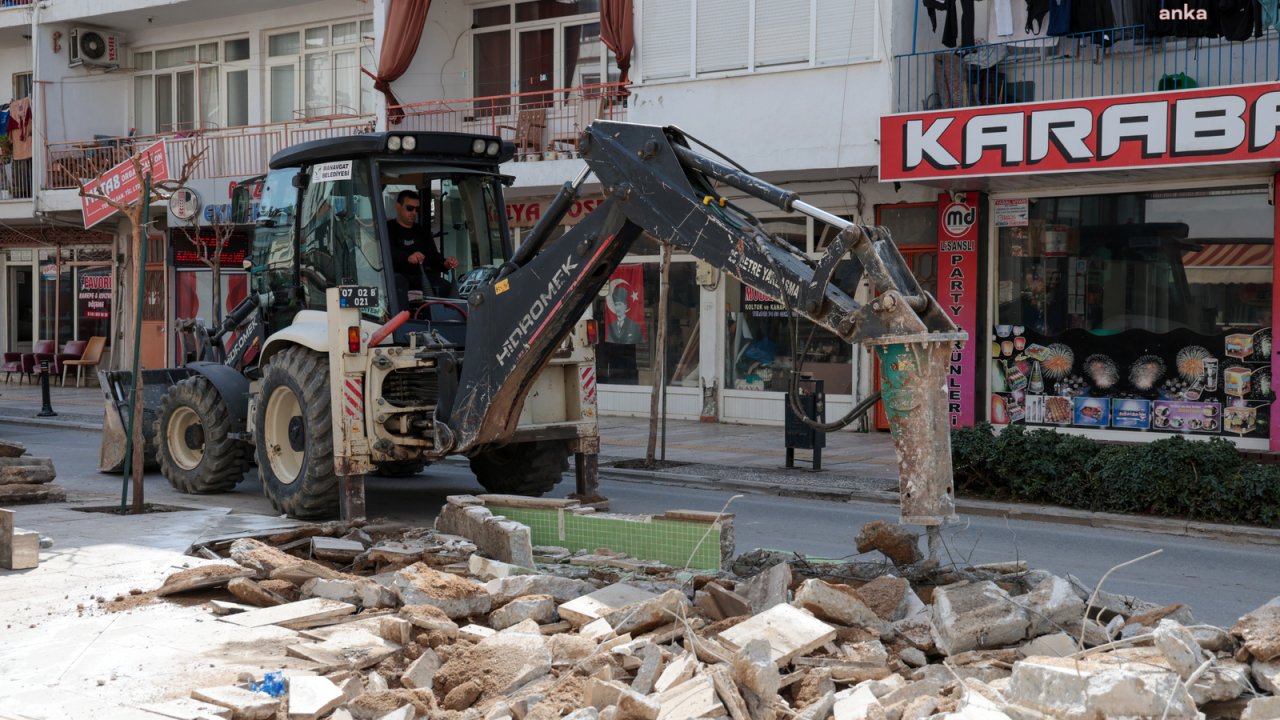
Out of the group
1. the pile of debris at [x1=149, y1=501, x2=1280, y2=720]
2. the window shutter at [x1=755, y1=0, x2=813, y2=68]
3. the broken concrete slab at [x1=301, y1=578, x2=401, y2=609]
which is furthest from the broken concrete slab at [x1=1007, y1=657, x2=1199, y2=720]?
the window shutter at [x1=755, y1=0, x2=813, y2=68]

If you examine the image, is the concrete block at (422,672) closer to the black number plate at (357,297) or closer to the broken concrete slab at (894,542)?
the broken concrete slab at (894,542)

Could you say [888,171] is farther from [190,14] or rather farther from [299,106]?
[190,14]

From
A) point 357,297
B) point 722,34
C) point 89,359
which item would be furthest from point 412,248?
point 89,359

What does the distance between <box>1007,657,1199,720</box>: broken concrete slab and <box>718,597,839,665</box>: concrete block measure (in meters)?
1.05

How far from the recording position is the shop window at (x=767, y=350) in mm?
20391

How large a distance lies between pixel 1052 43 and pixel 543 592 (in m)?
13.6

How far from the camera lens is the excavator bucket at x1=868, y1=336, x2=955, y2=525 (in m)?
6.60

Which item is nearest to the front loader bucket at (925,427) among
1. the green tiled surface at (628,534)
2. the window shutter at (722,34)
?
the green tiled surface at (628,534)

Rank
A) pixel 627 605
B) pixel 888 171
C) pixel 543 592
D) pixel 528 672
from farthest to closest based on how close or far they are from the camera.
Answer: pixel 888 171
pixel 543 592
pixel 627 605
pixel 528 672

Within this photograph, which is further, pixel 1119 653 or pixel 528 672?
pixel 528 672

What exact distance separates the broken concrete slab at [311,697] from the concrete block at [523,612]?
1230 mm

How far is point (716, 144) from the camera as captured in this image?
19406 mm

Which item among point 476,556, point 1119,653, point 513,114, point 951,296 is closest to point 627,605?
point 476,556

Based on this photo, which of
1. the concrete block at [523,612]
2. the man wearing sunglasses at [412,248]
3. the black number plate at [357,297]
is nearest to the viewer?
the concrete block at [523,612]
